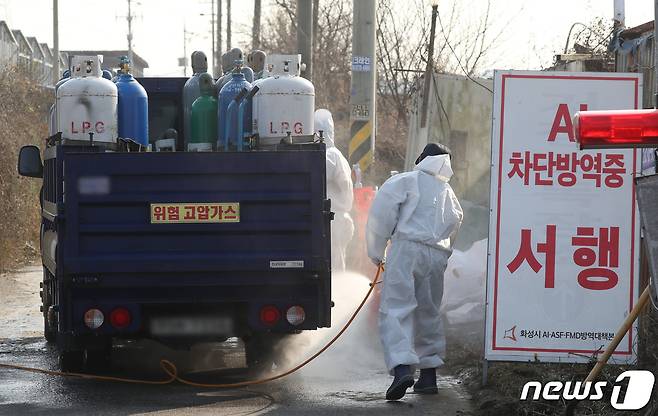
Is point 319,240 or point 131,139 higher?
point 131,139

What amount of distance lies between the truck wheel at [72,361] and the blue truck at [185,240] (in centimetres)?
69

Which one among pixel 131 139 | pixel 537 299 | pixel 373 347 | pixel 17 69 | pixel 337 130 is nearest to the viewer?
pixel 537 299

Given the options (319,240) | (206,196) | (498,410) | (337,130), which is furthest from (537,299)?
(337,130)

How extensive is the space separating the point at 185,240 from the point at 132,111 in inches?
47.3

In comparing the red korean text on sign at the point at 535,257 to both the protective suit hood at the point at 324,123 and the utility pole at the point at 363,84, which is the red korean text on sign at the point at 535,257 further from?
the utility pole at the point at 363,84

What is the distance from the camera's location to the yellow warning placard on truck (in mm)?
8344

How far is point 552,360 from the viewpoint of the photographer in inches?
316

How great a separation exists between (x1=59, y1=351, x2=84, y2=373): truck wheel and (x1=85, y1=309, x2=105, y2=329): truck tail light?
96 centimetres

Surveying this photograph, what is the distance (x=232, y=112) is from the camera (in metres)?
9.13

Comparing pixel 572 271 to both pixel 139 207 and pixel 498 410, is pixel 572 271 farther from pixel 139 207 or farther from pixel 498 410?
pixel 139 207

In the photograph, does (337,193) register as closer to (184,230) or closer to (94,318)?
(184,230)

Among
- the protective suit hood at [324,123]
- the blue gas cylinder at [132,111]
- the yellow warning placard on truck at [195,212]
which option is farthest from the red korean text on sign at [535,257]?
the protective suit hood at [324,123]

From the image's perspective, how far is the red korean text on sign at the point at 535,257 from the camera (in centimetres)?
805

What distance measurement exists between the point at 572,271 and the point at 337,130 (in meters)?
20.5
